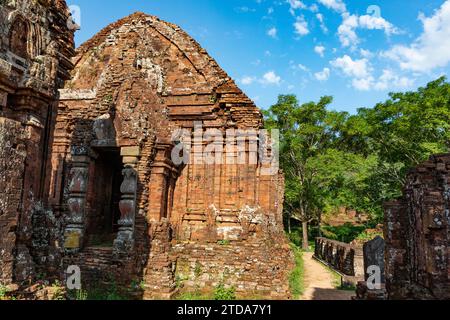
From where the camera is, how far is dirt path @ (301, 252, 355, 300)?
10524mm

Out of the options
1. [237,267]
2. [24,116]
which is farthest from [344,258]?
[24,116]

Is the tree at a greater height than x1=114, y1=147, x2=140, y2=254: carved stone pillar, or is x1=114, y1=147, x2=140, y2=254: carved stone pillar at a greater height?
the tree

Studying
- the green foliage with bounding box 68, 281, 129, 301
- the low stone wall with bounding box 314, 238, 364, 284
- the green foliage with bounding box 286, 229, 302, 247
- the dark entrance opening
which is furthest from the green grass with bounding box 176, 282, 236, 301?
the green foliage with bounding box 286, 229, 302, 247

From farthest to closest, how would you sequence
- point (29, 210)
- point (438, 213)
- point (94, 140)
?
1. point (94, 140)
2. point (438, 213)
3. point (29, 210)

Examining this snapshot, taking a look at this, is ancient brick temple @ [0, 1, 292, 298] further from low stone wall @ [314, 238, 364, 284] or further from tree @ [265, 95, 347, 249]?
tree @ [265, 95, 347, 249]

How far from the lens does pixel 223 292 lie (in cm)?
878

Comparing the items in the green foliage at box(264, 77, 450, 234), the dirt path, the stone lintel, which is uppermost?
the green foliage at box(264, 77, 450, 234)

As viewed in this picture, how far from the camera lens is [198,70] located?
36.9 ft

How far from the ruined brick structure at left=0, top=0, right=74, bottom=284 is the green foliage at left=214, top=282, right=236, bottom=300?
537 cm

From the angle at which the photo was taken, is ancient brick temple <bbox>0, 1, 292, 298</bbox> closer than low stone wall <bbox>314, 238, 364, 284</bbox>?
Yes

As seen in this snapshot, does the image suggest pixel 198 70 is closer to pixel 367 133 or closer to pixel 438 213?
pixel 438 213

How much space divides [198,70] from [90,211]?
18.4 feet
